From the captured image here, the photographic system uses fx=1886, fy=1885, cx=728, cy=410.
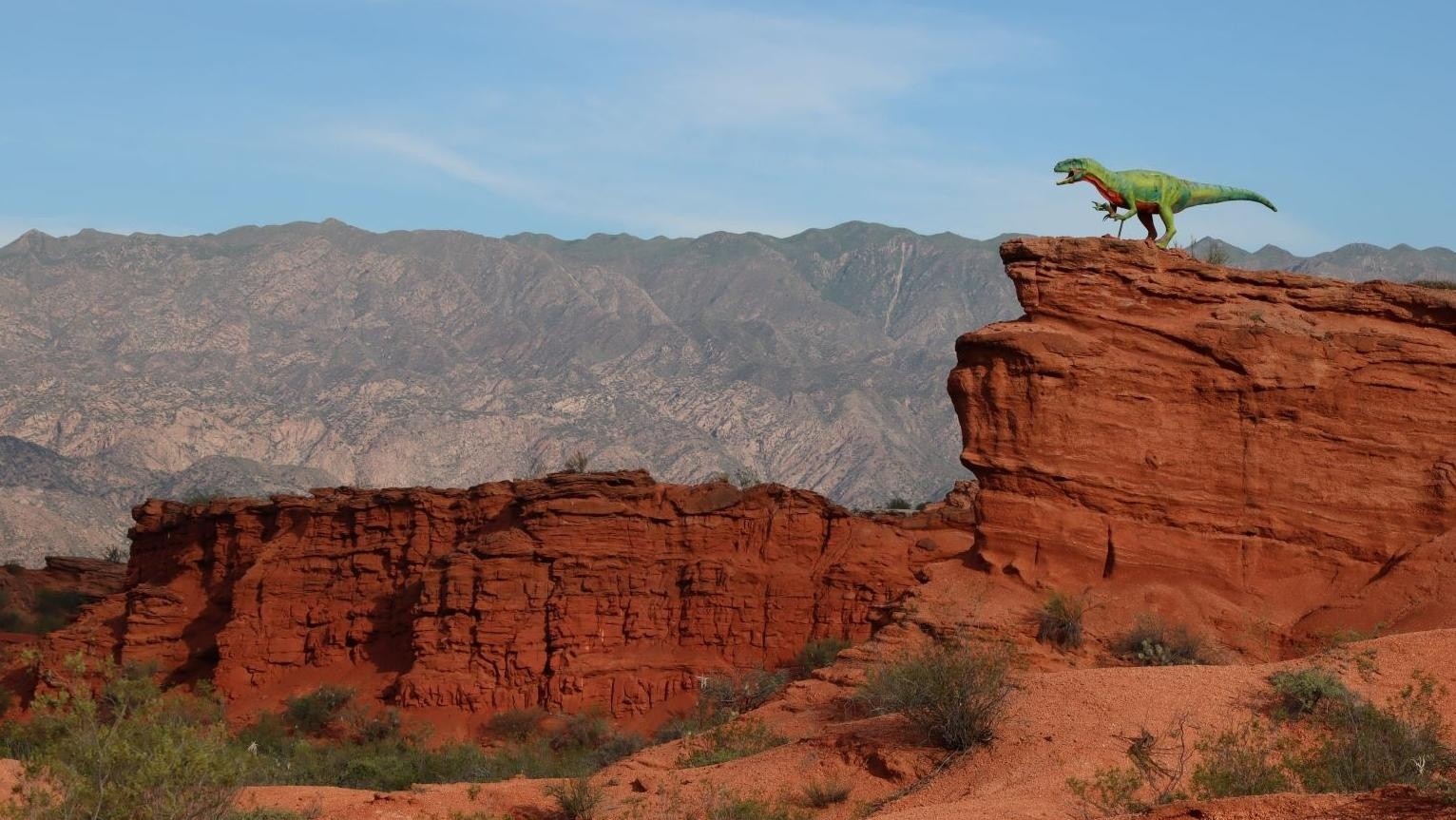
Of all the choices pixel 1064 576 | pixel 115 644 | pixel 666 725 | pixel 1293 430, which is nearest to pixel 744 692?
pixel 666 725

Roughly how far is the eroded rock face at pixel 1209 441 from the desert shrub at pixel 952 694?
5834 mm

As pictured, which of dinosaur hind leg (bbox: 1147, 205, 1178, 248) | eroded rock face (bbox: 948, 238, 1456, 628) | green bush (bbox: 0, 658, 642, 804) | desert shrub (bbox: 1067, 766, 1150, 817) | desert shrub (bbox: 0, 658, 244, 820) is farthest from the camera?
dinosaur hind leg (bbox: 1147, 205, 1178, 248)

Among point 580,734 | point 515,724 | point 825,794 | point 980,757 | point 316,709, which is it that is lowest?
point 316,709

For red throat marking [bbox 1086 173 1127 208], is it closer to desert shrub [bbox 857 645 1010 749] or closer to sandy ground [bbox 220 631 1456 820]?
sandy ground [bbox 220 631 1456 820]

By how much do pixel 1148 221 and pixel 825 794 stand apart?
12772mm

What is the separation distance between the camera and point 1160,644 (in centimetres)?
2464

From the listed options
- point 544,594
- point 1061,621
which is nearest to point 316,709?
point 544,594

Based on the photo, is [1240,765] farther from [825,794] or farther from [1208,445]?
[1208,445]

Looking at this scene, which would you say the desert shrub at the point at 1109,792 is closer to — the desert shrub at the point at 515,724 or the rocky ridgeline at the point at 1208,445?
the rocky ridgeline at the point at 1208,445

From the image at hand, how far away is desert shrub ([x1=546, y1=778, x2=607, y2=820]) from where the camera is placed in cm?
2069

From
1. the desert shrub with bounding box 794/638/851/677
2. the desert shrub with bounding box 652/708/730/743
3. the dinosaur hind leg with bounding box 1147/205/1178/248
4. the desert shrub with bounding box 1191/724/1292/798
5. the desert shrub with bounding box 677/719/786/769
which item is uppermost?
the dinosaur hind leg with bounding box 1147/205/1178/248

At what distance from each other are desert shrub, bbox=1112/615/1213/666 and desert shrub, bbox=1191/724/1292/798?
4405mm

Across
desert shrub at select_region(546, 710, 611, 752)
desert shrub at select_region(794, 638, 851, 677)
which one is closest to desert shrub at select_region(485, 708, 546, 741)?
desert shrub at select_region(546, 710, 611, 752)

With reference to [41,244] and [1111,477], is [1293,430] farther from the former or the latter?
[41,244]
